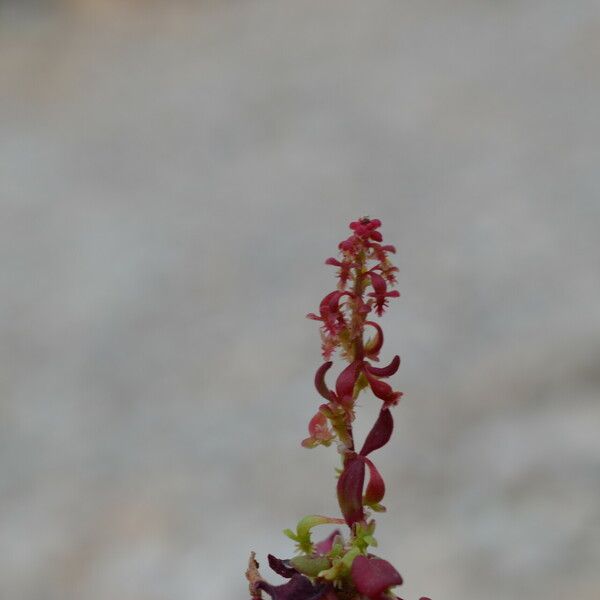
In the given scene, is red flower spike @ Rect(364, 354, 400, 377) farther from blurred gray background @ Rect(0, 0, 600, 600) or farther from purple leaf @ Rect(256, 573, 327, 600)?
blurred gray background @ Rect(0, 0, 600, 600)

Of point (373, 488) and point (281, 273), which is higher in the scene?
point (281, 273)

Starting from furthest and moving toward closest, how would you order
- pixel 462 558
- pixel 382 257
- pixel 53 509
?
pixel 53 509
pixel 462 558
pixel 382 257

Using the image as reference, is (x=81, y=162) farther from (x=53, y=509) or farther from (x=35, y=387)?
(x=53, y=509)

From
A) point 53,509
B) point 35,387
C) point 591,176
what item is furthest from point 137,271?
point 591,176

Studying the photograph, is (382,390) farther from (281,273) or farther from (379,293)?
(281,273)

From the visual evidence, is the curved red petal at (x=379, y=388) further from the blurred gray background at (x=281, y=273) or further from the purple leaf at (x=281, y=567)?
the blurred gray background at (x=281, y=273)

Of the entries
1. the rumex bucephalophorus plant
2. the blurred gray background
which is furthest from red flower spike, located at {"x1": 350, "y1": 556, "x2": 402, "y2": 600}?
the blurred gray background

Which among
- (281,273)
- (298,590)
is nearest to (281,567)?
(298,590)
